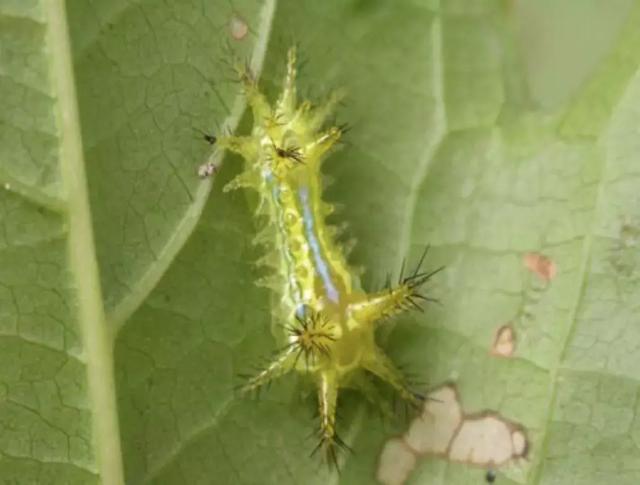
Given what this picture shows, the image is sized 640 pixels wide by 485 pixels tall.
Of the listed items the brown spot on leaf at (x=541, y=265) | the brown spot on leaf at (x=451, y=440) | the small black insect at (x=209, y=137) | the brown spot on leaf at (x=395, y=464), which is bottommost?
the brown spot on leaf at (x=395, y=464)

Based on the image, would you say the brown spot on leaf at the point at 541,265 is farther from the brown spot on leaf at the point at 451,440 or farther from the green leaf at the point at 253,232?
the brown spot on leaf at the point at 451,440

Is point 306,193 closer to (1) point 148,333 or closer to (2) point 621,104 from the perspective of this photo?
(1) point 148,333

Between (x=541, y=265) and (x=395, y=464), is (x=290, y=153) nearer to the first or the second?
(x=541, y=265)

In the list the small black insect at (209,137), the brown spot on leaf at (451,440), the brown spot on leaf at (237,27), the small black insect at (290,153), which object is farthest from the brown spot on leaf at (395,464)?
the brown spot on leaf at (237,27)

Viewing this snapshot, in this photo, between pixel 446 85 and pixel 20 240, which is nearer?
pixel 20 240

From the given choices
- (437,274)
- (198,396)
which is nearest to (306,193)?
(437,274)

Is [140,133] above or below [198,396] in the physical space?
above
